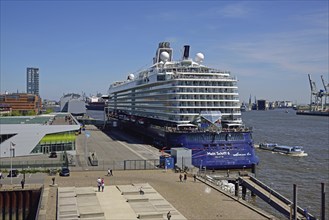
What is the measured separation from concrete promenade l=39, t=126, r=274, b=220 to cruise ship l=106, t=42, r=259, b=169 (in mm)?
11631

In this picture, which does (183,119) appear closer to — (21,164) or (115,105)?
(21,164)

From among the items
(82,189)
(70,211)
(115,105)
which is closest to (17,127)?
(82,189)

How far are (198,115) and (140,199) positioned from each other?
28.2 metres

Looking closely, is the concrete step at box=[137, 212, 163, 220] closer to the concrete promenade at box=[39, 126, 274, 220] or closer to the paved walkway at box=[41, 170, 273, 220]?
the concrete promenade at box=[39, 126, 274, 220]

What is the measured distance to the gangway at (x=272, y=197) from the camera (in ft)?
91.9

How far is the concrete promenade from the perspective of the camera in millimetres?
23250

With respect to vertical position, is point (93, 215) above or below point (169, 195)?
above

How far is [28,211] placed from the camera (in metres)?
29.9

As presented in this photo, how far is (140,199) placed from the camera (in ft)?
85.6

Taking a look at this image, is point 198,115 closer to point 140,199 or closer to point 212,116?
point 212,116

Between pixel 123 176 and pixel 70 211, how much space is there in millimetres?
12551

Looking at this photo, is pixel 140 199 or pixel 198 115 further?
pixel 198 115

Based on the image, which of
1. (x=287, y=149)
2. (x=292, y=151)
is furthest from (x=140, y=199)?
(x=287, y=149)

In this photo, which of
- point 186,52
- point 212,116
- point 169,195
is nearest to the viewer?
point 169,195
